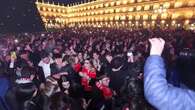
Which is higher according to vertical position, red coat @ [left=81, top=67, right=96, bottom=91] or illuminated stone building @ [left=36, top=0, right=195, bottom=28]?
Answer: red coat @ [left=81, top=67, right=96, bottom=91]

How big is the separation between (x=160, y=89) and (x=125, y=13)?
233 ft

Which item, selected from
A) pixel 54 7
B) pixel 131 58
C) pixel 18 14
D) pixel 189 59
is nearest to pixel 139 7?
pixel 54 7

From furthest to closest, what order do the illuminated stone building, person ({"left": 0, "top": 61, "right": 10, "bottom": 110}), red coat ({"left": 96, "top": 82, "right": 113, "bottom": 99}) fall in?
the illuminated stone building → person ({"left": 0, "top": 61, "right": 10, "bottom": 110}) → red coat ({"left": 96, "top": 82, "right": 113, "bottom": 99})

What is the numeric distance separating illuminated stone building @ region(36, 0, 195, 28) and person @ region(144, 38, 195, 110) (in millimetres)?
40089

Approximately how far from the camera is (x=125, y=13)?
240ft

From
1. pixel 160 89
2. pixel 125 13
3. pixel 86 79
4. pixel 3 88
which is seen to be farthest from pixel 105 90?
pixel 125 13

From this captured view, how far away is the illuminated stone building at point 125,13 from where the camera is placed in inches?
2245

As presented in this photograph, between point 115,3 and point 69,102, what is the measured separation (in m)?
74.2

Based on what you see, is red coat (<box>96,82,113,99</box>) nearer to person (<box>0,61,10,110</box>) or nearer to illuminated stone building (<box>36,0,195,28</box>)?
person (<box>0,61,10,110</box>)

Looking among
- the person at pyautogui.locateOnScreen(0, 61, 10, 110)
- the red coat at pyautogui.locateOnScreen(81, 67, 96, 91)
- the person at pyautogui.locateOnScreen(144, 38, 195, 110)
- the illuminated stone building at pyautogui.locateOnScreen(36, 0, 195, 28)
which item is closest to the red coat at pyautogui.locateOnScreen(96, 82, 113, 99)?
the red coat at pyautogui.locateOnScreen(81, 67, 96, 91)

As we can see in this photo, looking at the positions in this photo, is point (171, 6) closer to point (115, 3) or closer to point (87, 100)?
point (115, 3)

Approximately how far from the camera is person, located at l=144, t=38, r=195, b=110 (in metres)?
2.61

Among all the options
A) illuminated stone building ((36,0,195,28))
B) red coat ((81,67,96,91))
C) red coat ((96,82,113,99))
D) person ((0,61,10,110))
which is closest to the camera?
red coat ((96,82,113,99))

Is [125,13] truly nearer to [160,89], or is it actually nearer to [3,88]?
[3,88]
